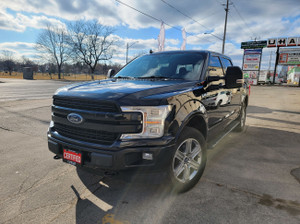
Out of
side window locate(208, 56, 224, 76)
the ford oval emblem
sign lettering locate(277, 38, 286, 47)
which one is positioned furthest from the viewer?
sign lettering locate(277, 38, 286, 47)

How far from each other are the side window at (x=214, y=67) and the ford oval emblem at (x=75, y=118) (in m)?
2.12

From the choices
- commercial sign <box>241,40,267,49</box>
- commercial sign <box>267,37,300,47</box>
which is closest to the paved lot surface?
commercial sign <box>241,40,267,49</box>

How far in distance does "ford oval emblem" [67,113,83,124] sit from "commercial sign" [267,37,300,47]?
42.1 meters

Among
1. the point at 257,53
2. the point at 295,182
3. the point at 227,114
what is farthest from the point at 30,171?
the point at 257,53

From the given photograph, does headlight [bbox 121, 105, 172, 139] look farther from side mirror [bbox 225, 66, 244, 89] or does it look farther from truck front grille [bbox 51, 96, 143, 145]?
side mirror [bbox 225, 66, 244, 89]

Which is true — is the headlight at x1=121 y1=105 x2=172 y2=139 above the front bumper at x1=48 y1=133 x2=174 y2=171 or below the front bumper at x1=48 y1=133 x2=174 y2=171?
above

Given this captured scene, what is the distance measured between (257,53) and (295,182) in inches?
1529

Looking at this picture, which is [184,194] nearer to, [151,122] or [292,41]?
[151,122]

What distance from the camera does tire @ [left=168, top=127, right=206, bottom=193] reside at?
8.11ft

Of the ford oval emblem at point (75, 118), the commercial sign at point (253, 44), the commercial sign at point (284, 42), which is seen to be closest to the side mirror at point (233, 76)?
the ford oval emblem at point (75, 118)

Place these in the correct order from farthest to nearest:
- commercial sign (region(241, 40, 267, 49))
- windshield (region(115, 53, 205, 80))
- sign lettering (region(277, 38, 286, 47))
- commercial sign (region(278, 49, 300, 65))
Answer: commercial sign (region(278, 49, 300, 65)) → commercial sign (region(241, 40, 267, 49)) → sign lettering (region(277, 38, 286, 47)) → windshield (region(115, 53, 205, 80))

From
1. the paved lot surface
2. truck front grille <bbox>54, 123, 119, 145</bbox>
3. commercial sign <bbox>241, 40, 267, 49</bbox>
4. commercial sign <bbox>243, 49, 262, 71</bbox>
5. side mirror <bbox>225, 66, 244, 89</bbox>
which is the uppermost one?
commercial sign <bbox>241, 40, 267, 49</bbox>

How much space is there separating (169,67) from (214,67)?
812 millimetres

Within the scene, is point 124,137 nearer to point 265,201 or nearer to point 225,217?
point 225,217
